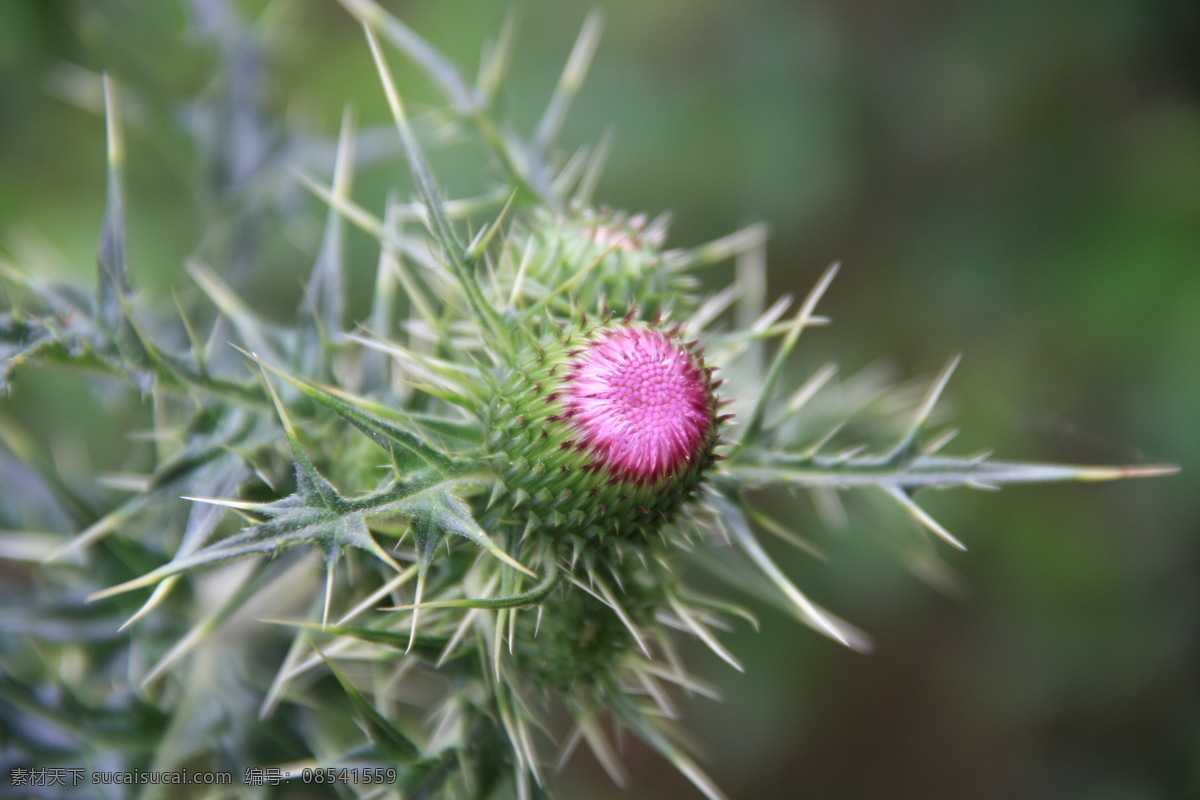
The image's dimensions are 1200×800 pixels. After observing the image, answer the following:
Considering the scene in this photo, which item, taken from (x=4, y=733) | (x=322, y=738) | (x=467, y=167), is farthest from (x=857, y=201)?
(x=4, y=733)

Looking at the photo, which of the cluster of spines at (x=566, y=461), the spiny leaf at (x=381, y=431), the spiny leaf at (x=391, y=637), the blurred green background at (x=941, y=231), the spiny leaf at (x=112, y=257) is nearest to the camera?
the spiny leaf at (x=381, y=431)

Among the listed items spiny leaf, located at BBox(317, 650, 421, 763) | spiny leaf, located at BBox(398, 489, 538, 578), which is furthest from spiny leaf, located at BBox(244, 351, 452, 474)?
spiny leaf, located at BBox(317, 650, 421, 763)

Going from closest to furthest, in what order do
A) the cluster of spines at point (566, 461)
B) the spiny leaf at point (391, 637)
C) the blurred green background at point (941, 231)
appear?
the spiny leaf at point (391, 637) → the cluster of spines at point (566, 461) → the blurred green background at point (941, 231)

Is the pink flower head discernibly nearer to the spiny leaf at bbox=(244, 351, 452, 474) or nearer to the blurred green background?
the spiny leaf at bbox=(244, 351, 452, 474)

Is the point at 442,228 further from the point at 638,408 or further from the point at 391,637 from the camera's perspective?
the point at 391,637

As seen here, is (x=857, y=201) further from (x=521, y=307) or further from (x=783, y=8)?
(x=521, y=307)

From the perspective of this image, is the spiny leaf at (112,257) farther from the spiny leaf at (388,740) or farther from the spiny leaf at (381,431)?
the spiny leaf at (388,740)

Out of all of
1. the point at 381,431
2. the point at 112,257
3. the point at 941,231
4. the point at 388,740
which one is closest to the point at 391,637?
the point at 388,740

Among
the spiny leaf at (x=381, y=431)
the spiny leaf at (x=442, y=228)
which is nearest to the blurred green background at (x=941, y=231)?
the spiny leaf at (x=442, y=228)
